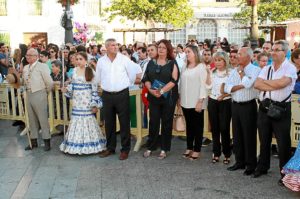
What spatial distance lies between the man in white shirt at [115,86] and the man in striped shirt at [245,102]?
1.72 m

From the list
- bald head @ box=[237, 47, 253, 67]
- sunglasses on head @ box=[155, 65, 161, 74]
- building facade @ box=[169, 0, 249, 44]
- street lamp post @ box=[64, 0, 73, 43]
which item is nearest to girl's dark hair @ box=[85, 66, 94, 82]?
sunglasses on head @ box=[155, 65, 161, 74]

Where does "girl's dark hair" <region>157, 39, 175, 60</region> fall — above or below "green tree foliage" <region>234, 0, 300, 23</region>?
below

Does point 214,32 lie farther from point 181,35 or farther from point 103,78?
point 103,78

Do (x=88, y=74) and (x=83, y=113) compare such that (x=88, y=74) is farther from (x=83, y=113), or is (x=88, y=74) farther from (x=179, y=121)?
Result: (x=179, y=121)

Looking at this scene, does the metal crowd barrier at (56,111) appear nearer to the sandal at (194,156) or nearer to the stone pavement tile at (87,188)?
the sandal at (194,156)

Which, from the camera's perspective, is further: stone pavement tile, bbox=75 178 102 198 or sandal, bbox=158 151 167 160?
sandal, bbox=158 151 167 160

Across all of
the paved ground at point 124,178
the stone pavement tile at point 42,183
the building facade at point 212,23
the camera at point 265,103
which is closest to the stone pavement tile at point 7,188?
the paved ground at point 124,178

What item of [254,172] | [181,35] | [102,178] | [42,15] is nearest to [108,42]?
[102,178]

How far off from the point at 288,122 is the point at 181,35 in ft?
117

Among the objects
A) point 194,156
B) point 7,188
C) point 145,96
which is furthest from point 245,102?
point 7,188

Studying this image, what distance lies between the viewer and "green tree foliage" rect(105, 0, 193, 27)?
30.8 meters

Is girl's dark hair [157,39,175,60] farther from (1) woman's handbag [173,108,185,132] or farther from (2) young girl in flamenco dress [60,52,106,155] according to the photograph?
(2) young girl in flamenco dress [60,52,106,155]

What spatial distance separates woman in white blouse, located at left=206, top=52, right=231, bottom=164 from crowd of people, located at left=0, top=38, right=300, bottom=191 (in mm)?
14

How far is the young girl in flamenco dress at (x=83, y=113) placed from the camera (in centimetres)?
699
